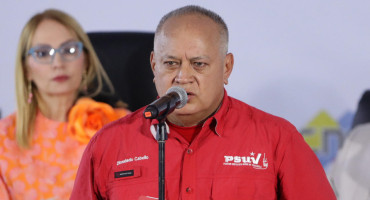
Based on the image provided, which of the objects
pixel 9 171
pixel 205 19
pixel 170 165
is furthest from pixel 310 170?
pixel 9 171

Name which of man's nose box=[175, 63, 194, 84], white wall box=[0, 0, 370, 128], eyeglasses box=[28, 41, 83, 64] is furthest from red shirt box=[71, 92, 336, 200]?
white wall box=[0, 0, 370, 128]

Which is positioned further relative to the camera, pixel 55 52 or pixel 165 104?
pixel 55 52

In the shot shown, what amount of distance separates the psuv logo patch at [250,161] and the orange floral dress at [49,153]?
1013 millimetres

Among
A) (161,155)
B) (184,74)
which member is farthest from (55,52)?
(161,155)

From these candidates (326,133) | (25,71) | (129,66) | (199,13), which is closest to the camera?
(199,13)

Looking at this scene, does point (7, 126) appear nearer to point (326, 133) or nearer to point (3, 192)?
point (3, 192)

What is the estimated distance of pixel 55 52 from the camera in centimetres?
252

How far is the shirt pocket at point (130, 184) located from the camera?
156 centimetres

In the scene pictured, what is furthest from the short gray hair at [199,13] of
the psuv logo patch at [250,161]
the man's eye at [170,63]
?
the psuv logo patch at [250,161]

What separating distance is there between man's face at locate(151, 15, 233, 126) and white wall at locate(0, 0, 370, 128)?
1219mm

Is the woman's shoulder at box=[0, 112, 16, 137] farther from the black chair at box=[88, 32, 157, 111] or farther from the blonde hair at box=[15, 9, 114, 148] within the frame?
the black chair at box=[88, 32, 157, 111]

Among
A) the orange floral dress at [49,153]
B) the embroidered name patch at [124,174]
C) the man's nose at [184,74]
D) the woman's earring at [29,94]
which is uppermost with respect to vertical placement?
the man's nose at [184,74]

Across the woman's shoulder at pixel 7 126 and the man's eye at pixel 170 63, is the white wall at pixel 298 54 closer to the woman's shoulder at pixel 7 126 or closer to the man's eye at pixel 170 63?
the woman's shoulder at pixel 7 126

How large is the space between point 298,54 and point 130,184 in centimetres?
149
